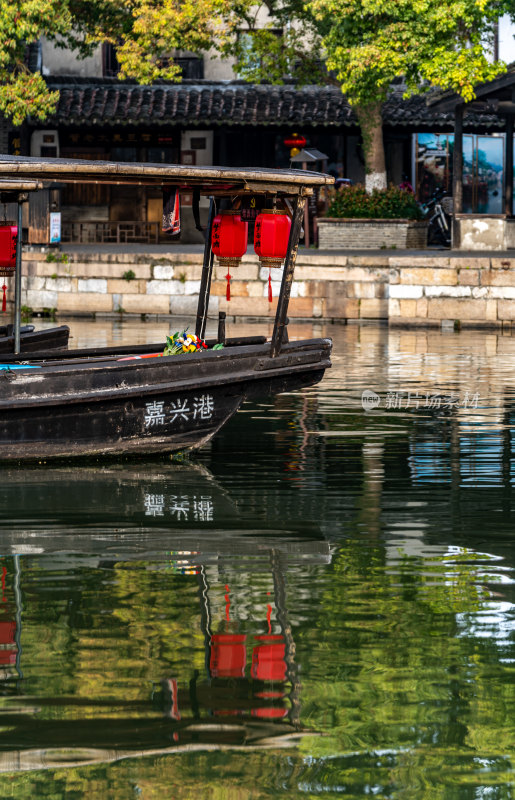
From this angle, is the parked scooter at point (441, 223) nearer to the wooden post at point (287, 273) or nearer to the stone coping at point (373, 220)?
the stone coping at point (373, 220)

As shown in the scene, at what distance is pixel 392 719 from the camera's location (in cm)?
504

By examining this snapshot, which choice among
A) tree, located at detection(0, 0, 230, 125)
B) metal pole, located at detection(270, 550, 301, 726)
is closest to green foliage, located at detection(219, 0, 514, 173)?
tree, located at detection(0, 0, 230, 125)

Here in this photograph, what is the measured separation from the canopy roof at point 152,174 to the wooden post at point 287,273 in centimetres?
15

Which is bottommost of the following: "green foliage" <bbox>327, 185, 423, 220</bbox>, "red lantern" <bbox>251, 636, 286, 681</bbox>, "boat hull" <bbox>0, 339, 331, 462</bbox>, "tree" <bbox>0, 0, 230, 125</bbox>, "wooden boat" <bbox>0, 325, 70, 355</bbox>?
"red lantern" <bbox>251, 636, 286, 681</bbox>

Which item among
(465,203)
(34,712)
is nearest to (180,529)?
(34,712)

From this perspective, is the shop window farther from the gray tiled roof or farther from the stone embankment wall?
the stone embankment wall

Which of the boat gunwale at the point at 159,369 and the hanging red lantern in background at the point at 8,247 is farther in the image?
the hanging red lantern in background at the point at 8,247

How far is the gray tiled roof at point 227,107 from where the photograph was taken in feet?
91.2

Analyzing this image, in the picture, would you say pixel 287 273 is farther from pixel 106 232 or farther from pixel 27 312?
pixel 106 232

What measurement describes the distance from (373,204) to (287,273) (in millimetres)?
15318

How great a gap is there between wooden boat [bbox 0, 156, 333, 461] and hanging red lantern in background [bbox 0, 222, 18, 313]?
1.13 m

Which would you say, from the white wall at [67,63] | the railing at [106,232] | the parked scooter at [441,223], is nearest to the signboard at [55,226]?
the railing at [106,232]

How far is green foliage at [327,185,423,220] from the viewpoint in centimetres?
2536

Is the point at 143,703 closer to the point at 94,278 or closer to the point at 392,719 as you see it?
the point at 392,719
